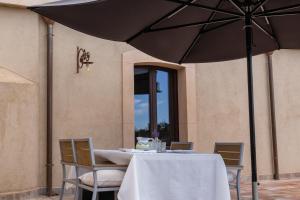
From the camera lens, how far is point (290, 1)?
14.1 ft

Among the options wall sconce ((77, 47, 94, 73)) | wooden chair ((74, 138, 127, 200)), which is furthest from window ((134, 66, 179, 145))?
wooden chair ((74, 138, 127, 200))

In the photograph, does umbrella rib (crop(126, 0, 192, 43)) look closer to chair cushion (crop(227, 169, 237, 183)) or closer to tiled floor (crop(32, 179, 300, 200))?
chair cushion (crop(227, 169, 237, 183))

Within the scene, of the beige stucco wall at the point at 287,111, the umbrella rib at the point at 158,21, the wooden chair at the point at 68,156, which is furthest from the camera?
the beige stucco wall at the point at 287,111

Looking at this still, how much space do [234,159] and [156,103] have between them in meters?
3.76

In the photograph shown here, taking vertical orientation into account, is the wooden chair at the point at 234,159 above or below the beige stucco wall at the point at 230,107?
below

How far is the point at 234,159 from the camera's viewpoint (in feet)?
16.0

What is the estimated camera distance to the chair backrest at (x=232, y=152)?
189 inches

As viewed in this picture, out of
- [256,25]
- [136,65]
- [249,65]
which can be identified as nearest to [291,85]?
[136,65]

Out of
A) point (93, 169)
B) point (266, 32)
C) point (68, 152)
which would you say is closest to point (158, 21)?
point (266, 32)

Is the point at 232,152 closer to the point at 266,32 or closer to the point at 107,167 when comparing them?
the point at 266,32

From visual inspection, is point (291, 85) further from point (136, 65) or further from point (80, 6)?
point (80, 6)

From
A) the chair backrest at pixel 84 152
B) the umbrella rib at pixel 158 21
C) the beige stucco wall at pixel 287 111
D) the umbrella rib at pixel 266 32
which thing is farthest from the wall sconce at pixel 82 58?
the beige stucco wall at pixel 287 111

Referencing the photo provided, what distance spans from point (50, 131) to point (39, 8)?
3.61m

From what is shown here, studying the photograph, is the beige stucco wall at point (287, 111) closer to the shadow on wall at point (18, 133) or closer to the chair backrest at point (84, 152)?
the shadow on wall at point (18, 133)
